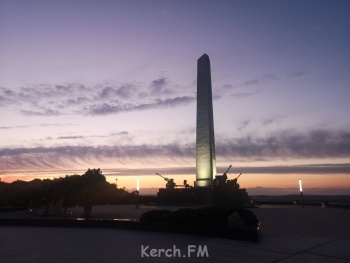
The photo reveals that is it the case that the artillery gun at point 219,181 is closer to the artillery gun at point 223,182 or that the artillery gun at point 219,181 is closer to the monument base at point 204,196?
the artillery gun at point 223,182

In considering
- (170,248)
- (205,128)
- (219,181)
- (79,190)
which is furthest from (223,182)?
(170,248)

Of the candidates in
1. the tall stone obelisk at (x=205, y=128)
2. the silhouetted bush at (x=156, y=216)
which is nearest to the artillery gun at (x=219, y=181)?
the tall stone obelisk at (x=205, y=128)

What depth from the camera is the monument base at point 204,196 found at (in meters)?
40.0

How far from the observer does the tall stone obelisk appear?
137 ft

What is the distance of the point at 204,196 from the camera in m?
40.4

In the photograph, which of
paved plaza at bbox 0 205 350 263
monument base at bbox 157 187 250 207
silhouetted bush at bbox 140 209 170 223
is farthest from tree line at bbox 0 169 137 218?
monument base at bbox 157 187 250 207

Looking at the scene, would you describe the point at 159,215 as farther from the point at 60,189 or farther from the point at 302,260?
the point at 60,189

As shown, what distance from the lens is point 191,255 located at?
9477 millimetres

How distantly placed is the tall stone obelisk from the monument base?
7.09ft

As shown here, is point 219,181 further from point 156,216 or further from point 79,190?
point 156,216

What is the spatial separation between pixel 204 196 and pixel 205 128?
30.9ft

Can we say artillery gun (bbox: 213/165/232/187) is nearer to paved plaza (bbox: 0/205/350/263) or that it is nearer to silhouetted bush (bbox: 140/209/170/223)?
silhouetted bush (bbox: 140/209/170/223)

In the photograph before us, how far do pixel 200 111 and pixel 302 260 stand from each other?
3459 cm

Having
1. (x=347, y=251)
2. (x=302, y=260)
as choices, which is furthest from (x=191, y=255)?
(x=347, y=251)
